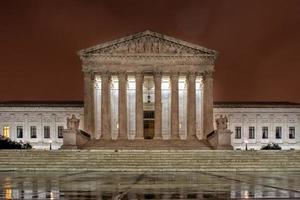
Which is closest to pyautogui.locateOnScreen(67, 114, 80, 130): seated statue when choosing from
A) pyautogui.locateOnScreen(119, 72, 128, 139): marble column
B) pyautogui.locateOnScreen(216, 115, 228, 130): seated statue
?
pyautogui.locateOnScreen(119, 72, 128, 139): marble column

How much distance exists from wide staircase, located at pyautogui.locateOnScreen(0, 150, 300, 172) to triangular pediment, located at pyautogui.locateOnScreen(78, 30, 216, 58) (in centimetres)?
2353

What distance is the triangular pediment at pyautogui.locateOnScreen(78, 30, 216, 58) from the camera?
65562 millimetres

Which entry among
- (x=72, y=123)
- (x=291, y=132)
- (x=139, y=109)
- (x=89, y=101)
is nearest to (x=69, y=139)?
(x=72, y=123)

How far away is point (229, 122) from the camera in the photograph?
86812 mm

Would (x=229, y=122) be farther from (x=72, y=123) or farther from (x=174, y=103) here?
(x=72, y=123)

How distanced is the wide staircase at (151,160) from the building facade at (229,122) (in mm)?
41721

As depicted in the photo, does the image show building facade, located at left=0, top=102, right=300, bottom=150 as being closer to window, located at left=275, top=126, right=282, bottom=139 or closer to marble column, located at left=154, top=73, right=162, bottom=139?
window, located at left=275, top=126, right=282, bottom=139

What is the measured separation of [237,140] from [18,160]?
169 feet

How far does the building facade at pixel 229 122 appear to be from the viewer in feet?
282

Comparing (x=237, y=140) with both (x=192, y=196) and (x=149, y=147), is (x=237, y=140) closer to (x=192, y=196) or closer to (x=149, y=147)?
(x=149, y=147)

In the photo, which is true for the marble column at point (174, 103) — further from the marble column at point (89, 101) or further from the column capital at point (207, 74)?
the marble column at point (89, 101)

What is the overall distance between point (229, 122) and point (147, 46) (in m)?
26.1

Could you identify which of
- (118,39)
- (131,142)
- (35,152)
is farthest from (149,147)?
(35,152)

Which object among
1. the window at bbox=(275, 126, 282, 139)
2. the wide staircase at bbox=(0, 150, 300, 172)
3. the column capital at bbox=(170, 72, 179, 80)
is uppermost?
the column capital at bbox=(170, 72, 179, 80)
